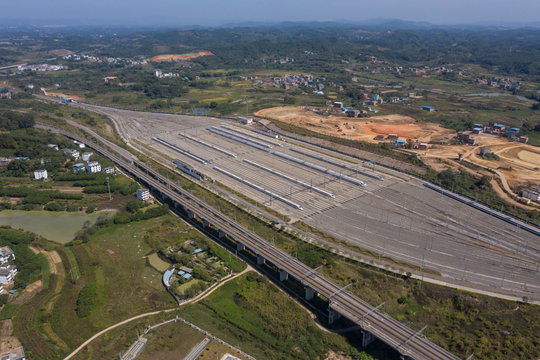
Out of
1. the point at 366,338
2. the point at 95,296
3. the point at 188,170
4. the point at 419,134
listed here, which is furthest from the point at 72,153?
the point at 419,134

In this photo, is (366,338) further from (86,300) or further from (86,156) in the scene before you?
(86,156)

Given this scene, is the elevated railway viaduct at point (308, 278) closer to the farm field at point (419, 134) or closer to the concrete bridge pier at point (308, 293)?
the concrete bridge pier at point (308, 293)

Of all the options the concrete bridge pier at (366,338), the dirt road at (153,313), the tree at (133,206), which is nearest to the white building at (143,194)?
the tree at (133,206)

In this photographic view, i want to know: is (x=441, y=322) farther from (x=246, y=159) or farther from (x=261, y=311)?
(x=246, y=159)

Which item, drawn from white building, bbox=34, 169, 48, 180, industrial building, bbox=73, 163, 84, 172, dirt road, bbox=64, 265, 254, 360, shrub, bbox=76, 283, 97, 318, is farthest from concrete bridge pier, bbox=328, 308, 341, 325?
white building, bbox=34, 169, 48, 180

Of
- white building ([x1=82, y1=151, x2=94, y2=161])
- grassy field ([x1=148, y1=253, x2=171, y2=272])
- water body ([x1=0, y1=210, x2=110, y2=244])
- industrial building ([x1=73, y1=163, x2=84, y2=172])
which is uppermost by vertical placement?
white building ([x1=82, y1=151, x2=94, y2=161])

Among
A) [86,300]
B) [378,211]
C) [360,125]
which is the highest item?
[360,125]

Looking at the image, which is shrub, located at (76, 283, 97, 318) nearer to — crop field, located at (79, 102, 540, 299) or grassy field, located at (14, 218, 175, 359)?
grassy field, located at (14, 218, 175, 359)

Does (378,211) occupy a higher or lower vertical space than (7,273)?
higher
